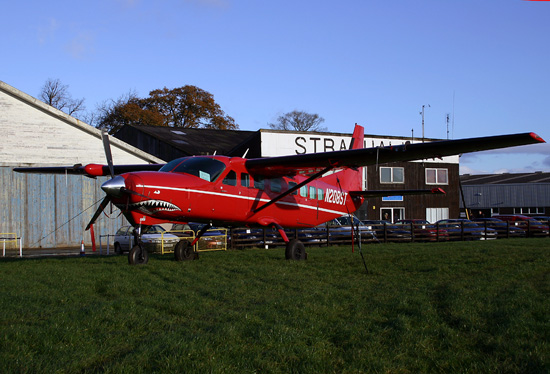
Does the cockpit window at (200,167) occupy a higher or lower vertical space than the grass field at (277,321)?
A: higher

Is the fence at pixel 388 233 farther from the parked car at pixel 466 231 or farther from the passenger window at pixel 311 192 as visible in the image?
the passenger window at pixel 311 192

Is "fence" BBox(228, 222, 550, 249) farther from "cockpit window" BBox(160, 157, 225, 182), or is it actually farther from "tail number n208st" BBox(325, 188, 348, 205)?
"cockpit window" BBox(160, 157, 225, 182)

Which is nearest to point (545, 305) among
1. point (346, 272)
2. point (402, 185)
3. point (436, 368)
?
point (436, 368)

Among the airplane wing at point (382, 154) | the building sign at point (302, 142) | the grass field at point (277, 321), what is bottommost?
the grass field at point (277, 321)

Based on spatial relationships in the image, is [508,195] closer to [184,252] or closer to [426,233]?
[426,233]

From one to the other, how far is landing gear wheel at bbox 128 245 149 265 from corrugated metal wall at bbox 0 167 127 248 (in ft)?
52.8

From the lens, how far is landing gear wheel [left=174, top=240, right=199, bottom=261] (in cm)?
1634

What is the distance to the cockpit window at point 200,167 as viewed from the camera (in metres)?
14.9

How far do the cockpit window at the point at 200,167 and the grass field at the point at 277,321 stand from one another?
3400 mm

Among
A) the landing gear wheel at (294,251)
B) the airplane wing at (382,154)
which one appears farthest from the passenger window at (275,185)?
the landing gear wheel at (294,251)

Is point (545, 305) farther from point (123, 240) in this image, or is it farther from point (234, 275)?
point (123, 240)

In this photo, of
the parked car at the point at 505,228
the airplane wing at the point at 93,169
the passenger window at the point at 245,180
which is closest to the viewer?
the passenger window at the point at 245,180

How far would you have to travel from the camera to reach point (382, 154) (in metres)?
14.9

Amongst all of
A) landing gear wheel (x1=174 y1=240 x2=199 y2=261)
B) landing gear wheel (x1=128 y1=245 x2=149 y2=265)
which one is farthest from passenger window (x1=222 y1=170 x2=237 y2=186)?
landing gear wheel (x1=128 y1=245 x2=149 y2=265)
